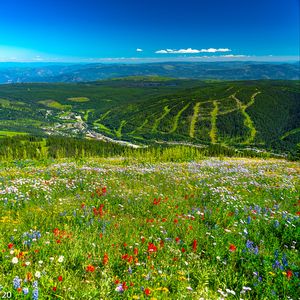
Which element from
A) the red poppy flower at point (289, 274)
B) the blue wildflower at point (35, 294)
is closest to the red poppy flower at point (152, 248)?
the blue wildflower at point (35, 294)

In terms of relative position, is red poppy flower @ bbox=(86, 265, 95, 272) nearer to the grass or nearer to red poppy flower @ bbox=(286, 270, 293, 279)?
the grass

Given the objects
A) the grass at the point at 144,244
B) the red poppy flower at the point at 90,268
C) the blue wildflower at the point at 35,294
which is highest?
the blue wildflower at the point at 35,294

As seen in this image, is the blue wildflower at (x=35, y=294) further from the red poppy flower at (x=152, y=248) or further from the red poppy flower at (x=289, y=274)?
the red poppy flower at (x=289, y=274)

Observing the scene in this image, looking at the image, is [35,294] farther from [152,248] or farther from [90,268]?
[152,248]

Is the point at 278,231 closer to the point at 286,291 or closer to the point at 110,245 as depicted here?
the point at 286,291

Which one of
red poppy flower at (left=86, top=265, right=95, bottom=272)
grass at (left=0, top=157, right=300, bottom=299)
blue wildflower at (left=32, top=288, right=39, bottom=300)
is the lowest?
grass at (left=0, top=157, right=300, bottom=299)

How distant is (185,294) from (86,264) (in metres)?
2.37

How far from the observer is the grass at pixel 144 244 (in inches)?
207

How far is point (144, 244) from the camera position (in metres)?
7.19

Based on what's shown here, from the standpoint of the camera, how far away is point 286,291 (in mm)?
5434

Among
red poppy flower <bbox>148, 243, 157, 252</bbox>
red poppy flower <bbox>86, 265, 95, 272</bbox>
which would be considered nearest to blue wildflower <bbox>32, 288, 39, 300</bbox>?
red poppy flower <bbox>86, 265, 95, 272</bbox>

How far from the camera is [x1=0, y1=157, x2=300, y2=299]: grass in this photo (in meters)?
5.25

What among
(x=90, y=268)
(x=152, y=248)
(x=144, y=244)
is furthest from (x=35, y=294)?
(x=144, y=244)

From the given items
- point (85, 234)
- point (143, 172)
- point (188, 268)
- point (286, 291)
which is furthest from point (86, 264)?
point (143, 172)
